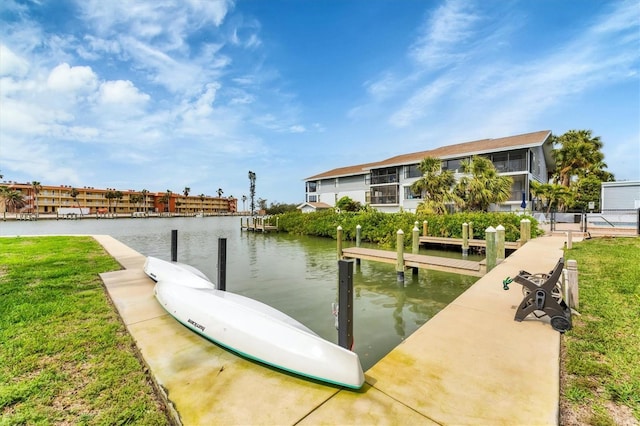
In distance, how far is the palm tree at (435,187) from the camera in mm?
22547

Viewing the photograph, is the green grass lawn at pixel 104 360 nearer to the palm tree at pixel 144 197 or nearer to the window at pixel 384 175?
the window at pixel 384 175

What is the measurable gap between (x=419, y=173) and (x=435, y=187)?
23.2ft

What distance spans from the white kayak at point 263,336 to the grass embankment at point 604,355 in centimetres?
200

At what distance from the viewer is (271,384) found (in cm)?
301

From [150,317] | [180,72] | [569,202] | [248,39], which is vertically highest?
[248,39]

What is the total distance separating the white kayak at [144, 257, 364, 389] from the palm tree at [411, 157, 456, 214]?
782 inches

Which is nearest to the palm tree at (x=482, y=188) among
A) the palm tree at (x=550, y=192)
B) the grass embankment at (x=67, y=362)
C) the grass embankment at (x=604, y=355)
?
the palm tree at (x=550, y=192)

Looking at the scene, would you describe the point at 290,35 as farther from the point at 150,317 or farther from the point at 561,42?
the point at 150,317

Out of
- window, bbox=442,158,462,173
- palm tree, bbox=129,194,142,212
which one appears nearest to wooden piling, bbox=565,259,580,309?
window, bbox=442,158,462,173

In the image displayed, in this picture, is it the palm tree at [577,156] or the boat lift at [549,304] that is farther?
the palm tree at [577,156]

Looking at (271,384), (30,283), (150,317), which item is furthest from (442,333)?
(30,283)

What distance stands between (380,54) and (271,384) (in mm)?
15163

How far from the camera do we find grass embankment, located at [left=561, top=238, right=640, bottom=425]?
2.58m

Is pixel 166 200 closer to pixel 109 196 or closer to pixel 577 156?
pixel 109 196
